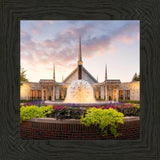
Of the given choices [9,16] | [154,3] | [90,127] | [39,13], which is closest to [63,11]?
[39,13]

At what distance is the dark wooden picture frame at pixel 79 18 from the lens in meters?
3.24

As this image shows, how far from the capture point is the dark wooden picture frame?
128 inches

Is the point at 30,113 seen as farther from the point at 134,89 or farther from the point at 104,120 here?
the point at 134,89

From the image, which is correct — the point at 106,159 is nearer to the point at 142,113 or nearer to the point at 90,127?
the point at 90,127

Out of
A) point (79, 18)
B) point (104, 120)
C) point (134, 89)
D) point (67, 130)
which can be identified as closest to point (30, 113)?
point (67, 130)

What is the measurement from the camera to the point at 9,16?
136 inches

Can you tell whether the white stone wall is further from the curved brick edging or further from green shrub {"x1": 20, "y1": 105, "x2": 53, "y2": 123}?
green shrub {"x1": 20, "y1": 105, "x2": 53, "y2": 123}

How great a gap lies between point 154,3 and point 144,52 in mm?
1416

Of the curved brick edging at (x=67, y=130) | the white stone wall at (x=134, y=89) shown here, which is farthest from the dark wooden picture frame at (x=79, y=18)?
the white stone wall at (x=134, y=89)

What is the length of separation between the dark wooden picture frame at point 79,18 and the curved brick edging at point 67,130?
1.47ft

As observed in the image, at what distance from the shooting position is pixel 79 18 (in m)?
3.42

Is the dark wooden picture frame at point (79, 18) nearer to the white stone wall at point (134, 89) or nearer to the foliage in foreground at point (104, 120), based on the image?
the foliage in foreground at point (104, 120)

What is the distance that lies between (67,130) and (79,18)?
338 centimetres

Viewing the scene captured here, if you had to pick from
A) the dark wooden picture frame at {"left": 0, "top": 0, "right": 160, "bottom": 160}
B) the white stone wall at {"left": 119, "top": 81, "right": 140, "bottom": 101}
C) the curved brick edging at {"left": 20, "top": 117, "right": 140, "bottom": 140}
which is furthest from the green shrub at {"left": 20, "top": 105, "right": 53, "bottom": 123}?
the white stone wall at {"left": 119, "top": 81, "right": 140, "bottom": 101}
